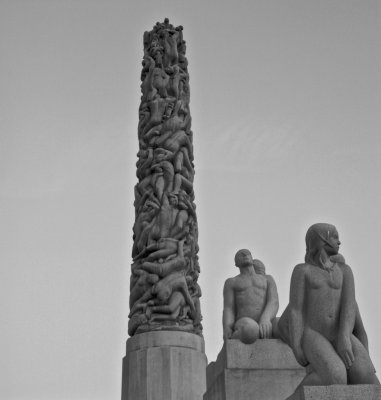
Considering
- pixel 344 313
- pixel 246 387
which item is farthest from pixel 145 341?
pixel 344 313

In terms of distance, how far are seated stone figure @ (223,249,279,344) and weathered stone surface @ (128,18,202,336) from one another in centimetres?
264

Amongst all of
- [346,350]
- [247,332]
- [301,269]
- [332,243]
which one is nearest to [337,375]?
[346,350]

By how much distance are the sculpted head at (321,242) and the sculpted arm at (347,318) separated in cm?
22

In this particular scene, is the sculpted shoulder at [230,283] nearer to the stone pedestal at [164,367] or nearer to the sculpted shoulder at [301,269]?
the stone pedestal at [164,367]

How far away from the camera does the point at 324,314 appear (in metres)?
6.05

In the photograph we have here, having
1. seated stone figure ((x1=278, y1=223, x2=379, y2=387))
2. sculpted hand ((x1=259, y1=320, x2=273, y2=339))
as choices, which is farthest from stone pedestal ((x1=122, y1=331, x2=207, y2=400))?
seated stone figure ((x1=278, y1=223, x2=379, y2=387))

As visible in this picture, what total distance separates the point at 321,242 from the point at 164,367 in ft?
20.1

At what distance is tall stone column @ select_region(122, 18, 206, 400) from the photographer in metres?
11.6

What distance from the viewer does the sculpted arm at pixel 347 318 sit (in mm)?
5828

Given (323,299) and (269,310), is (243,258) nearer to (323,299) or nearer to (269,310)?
(269,310)

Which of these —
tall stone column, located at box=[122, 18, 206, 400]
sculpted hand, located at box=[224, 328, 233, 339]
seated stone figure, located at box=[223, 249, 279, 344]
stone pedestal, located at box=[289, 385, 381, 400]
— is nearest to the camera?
stone pedestal, located at box=[289, 385, 381, 400]

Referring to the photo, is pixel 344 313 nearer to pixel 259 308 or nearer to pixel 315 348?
pixel 315 348

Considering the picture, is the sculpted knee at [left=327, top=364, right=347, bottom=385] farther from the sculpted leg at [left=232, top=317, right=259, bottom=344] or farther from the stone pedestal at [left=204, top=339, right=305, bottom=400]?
the sculpted leg at [left=232, top=317, right=259, bottom=344]

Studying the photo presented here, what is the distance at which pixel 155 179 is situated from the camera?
1319 cm
